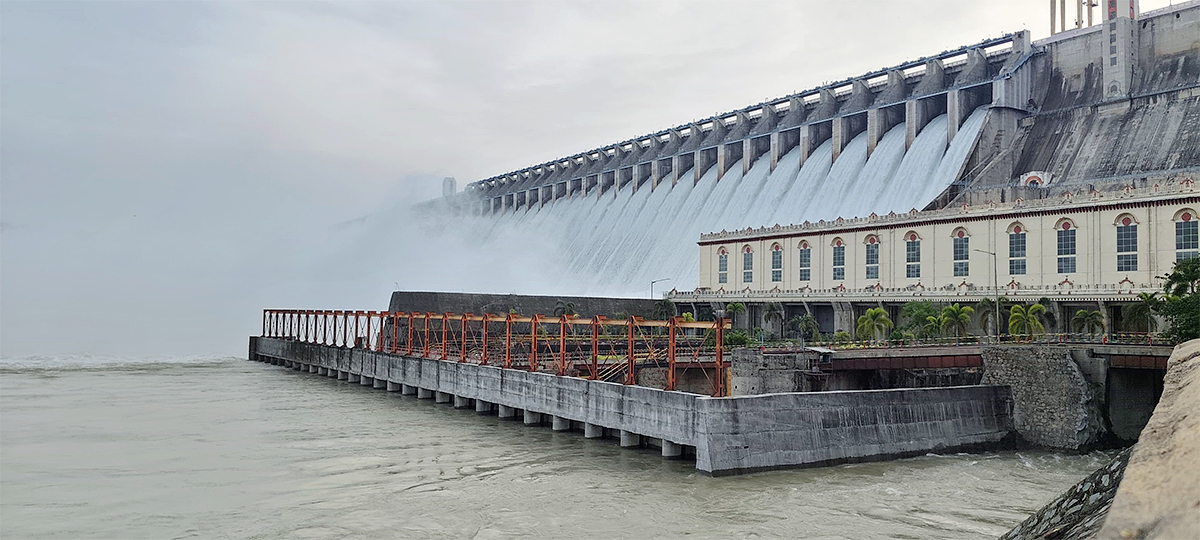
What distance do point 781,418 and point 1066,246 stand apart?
86.4 ft

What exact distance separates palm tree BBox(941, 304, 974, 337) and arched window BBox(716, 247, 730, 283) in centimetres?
2017

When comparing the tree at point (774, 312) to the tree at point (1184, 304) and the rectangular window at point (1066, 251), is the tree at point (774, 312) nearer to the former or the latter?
the rectangular window at point (1066, 251)

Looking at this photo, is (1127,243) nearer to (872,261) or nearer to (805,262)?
(872,261)

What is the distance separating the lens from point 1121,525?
14.1ft

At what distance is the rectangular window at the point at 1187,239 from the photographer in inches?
1597

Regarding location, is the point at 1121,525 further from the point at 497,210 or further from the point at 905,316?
the point at 497,210

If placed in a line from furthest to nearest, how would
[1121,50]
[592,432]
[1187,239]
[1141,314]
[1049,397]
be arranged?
1. [1121,50]
2. [1187,239]
3. [1141,314]
4. [592,432]
5. [1049,397]

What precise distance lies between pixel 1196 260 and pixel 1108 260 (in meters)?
9.62

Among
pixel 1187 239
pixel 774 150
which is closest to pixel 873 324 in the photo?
pixel 1187 239

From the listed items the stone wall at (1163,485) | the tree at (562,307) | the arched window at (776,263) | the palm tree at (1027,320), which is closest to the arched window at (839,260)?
the arched window at (776,263)

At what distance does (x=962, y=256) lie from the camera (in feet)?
163

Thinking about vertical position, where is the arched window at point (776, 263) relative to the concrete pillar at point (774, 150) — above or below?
below

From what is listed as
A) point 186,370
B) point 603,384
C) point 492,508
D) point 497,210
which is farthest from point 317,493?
point 497,210

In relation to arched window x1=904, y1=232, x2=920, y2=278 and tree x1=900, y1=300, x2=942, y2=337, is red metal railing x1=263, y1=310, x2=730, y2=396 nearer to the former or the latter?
tree x1=900, y1=300, x2=942, y2=337
